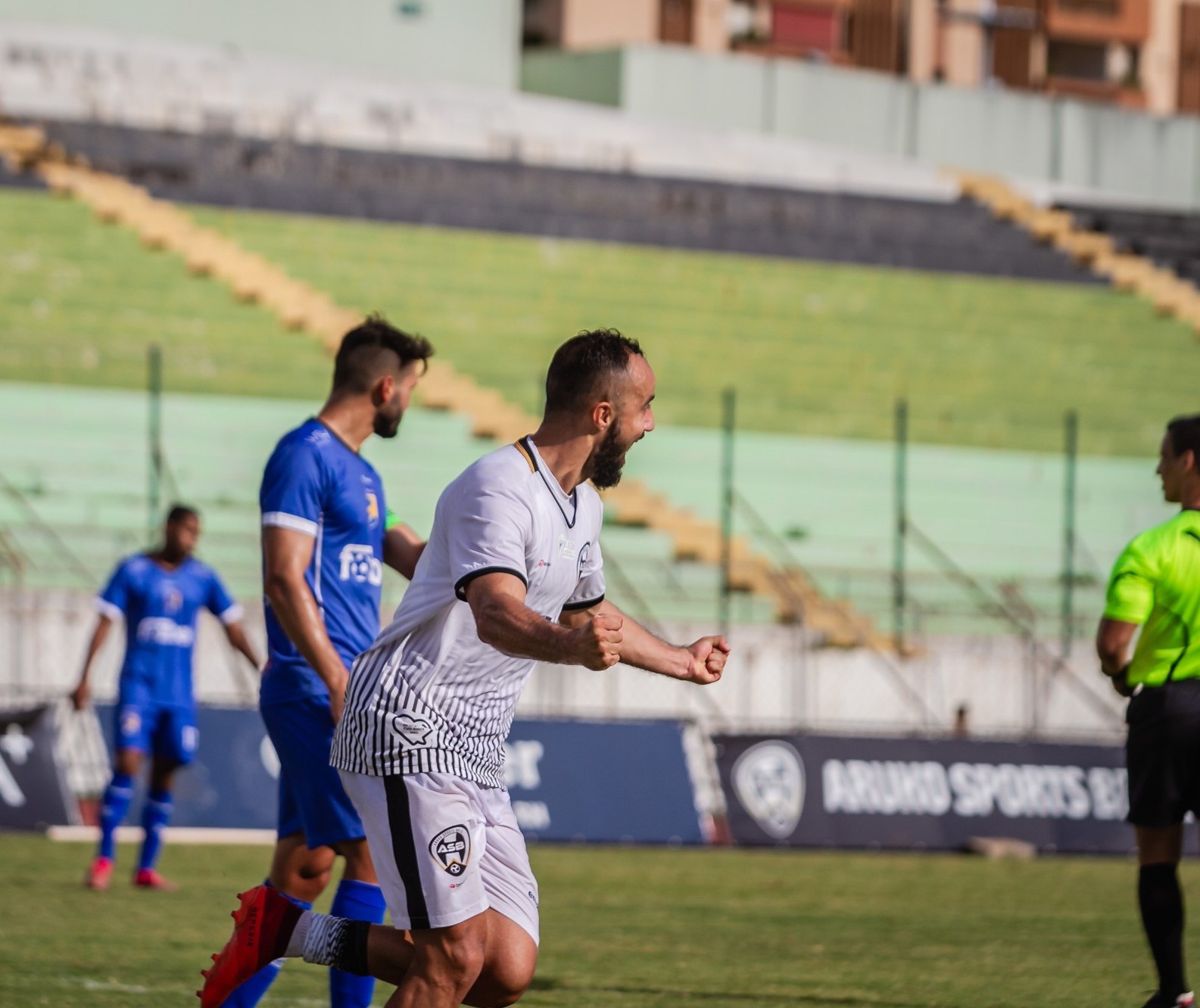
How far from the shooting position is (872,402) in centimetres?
2617

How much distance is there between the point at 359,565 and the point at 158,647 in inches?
236

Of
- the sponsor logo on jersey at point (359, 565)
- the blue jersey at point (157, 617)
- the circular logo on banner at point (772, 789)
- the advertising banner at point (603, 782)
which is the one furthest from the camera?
the circular logo on banner at point (772, 789)

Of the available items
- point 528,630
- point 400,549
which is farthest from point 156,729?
point 528,630

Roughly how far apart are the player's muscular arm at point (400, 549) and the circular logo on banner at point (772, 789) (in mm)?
8835

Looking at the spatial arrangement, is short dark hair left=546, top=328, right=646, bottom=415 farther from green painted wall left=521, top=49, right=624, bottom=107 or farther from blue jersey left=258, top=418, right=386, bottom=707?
green painted wall left=521, top=49, right=624, bottom=107

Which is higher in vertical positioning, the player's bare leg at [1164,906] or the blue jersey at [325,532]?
the blue jersey at [325,532]

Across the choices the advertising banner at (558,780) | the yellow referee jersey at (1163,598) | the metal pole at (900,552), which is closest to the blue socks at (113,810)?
the advertising banner at (558,780)

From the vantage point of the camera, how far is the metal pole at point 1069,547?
19844mm

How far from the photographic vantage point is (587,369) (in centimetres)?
529

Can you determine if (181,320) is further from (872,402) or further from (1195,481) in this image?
(1195,481)

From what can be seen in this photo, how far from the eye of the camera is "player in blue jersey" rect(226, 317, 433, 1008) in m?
6.52

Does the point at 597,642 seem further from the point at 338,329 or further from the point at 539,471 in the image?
the point at 338,329

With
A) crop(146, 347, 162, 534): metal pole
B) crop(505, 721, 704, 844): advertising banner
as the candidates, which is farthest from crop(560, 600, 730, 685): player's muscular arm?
crop(146, 347, 162, 534): metal pole

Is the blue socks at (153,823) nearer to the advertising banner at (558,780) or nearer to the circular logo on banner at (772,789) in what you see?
the advertising banner at (558,780)
